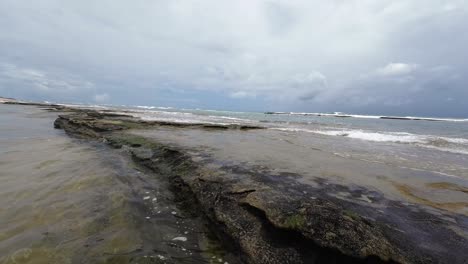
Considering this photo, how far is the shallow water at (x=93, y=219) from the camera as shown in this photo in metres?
3.82

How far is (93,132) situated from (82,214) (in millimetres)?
11822

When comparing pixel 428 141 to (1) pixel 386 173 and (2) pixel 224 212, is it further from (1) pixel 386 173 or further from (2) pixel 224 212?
(2) pixel 224 212

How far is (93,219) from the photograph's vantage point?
15.6 ft

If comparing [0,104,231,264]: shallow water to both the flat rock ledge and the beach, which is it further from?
the flat rock ledge

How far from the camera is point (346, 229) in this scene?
4.04 meters

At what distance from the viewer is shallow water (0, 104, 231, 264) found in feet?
12.5

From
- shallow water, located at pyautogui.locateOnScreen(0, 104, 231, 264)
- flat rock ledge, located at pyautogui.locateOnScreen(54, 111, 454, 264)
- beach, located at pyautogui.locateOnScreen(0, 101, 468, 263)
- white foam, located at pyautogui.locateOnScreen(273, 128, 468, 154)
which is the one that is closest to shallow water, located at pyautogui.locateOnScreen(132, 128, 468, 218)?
beach, located at pyautogui.locateOnScreen(0, 101, 468, 263)

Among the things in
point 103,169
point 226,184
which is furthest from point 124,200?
point 103,169

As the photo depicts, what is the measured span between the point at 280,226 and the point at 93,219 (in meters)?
3.24

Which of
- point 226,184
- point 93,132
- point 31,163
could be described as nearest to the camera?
Result: point 226,184

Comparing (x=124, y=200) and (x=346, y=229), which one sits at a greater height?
(x=346, y=229)

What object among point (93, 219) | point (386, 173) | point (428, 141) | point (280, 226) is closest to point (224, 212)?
point (280, 226)

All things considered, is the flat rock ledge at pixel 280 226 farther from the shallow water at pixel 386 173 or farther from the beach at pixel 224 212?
the shallow water at pixel 386 173

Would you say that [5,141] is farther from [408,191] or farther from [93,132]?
[408,191]
